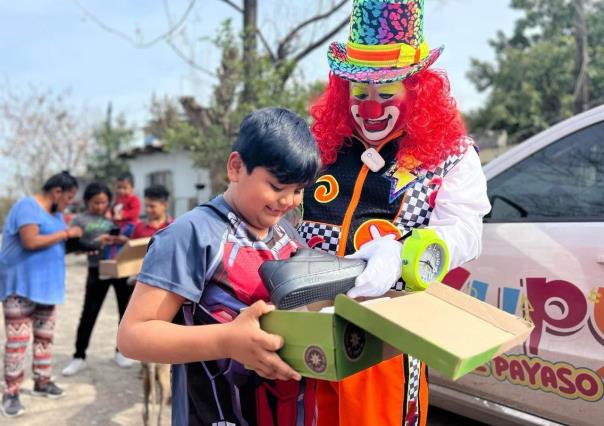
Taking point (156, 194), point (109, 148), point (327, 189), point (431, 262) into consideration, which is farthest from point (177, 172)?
point (431, 262)

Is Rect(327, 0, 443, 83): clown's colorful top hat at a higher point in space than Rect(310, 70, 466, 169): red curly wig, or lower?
higher

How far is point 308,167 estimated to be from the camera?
120 cm

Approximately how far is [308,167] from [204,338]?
411mm

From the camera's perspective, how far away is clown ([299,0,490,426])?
162 centimetres

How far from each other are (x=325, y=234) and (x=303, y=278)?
24.6 inches

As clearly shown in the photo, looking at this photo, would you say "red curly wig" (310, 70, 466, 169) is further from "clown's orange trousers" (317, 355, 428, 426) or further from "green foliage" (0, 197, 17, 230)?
"green foliage" (0, 197, 17, 230)

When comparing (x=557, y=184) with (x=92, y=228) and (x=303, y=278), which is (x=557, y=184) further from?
(x=92, y=228)

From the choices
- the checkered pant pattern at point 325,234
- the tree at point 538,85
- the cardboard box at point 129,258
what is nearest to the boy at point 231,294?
the checkered pant pattern at point 325,234

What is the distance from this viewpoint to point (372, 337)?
3.72ft

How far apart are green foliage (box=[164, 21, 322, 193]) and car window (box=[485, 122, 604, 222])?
13.4 feet

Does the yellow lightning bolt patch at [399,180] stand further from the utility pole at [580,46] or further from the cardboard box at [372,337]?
the utility pole at [580,46]

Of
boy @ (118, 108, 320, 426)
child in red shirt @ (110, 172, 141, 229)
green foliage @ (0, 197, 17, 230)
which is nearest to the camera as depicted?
boy @ (118, 108, 320, 426)

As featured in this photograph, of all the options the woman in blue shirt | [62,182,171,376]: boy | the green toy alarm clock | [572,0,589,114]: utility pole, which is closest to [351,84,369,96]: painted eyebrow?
the green toy alarm clock

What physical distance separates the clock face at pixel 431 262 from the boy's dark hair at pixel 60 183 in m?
3.27
